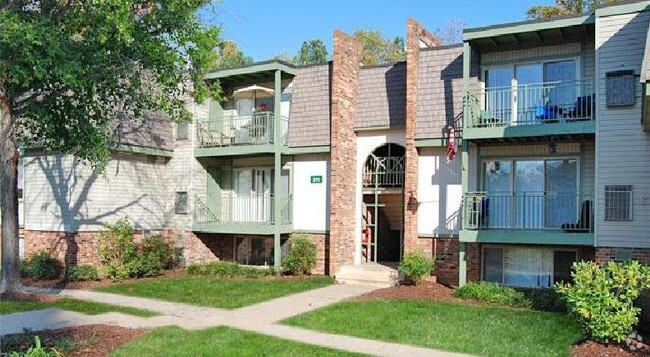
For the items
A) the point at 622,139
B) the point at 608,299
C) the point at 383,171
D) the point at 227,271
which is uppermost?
the point at 622,139

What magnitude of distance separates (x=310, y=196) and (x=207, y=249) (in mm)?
4479

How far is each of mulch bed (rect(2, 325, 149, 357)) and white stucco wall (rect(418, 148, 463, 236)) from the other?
29.3ft

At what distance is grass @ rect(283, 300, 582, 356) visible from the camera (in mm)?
9172

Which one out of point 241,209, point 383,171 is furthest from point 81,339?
point 383,171

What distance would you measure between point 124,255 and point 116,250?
357 millimetres

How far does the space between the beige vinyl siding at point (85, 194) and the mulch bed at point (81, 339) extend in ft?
25.9

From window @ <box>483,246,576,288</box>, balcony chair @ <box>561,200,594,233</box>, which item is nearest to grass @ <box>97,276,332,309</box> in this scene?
window @ <box>483,246,576,288</box>

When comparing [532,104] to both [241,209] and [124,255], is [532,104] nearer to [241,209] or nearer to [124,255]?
[241,209]

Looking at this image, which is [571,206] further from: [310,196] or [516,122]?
[310,196]

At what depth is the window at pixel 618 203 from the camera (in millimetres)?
12500

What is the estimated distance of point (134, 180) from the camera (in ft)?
61.4

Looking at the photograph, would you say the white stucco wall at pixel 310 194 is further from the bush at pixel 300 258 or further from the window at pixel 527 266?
the window at pixel 527 266

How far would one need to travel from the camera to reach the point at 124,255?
1697 cm

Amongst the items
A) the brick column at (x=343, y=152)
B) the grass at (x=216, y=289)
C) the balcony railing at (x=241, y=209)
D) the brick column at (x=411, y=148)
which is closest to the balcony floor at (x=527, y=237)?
the brick column at (x=411, y=148)
